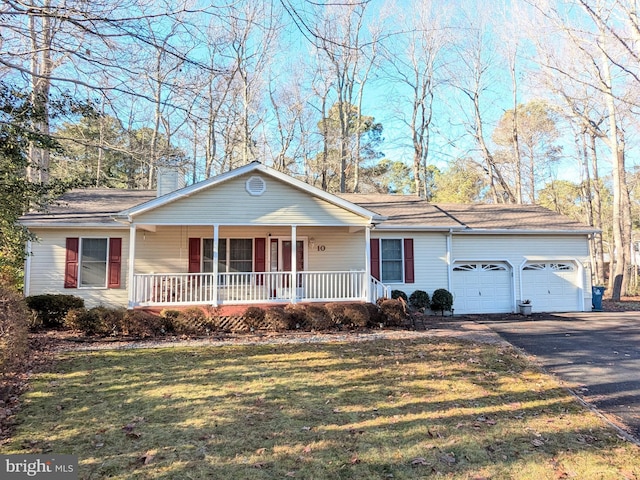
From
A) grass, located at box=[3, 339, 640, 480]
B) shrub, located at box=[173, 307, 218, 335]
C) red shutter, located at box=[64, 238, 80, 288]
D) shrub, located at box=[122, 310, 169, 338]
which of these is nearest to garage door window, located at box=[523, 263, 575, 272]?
grass, located at box=[3, 339, 640, 480]

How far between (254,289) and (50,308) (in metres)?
5.41

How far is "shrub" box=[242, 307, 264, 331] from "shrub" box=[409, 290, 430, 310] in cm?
Answer: 552

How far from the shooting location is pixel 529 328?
10344 mm

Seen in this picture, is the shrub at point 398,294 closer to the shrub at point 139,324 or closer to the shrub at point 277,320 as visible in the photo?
the shrub at point 277,320

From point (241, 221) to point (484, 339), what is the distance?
720cm

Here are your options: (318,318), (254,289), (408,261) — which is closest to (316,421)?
(318,318)

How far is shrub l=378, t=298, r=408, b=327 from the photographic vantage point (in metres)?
10.4

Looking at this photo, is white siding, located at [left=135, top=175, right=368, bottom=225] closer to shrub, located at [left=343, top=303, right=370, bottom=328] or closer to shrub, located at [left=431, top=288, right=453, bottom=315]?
shrub, located at [left=343, top=303, right=370, bottom=328]

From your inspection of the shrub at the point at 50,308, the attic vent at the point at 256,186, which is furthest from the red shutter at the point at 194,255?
the shrub at the point at 50,308

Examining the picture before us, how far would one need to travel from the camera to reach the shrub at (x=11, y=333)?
226 inches

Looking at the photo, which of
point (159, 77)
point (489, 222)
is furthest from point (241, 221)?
point (489, 222)

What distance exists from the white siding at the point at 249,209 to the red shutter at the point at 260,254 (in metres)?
2.20

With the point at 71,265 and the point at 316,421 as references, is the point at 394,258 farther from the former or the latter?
the point at 71,265

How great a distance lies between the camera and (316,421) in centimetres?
448
